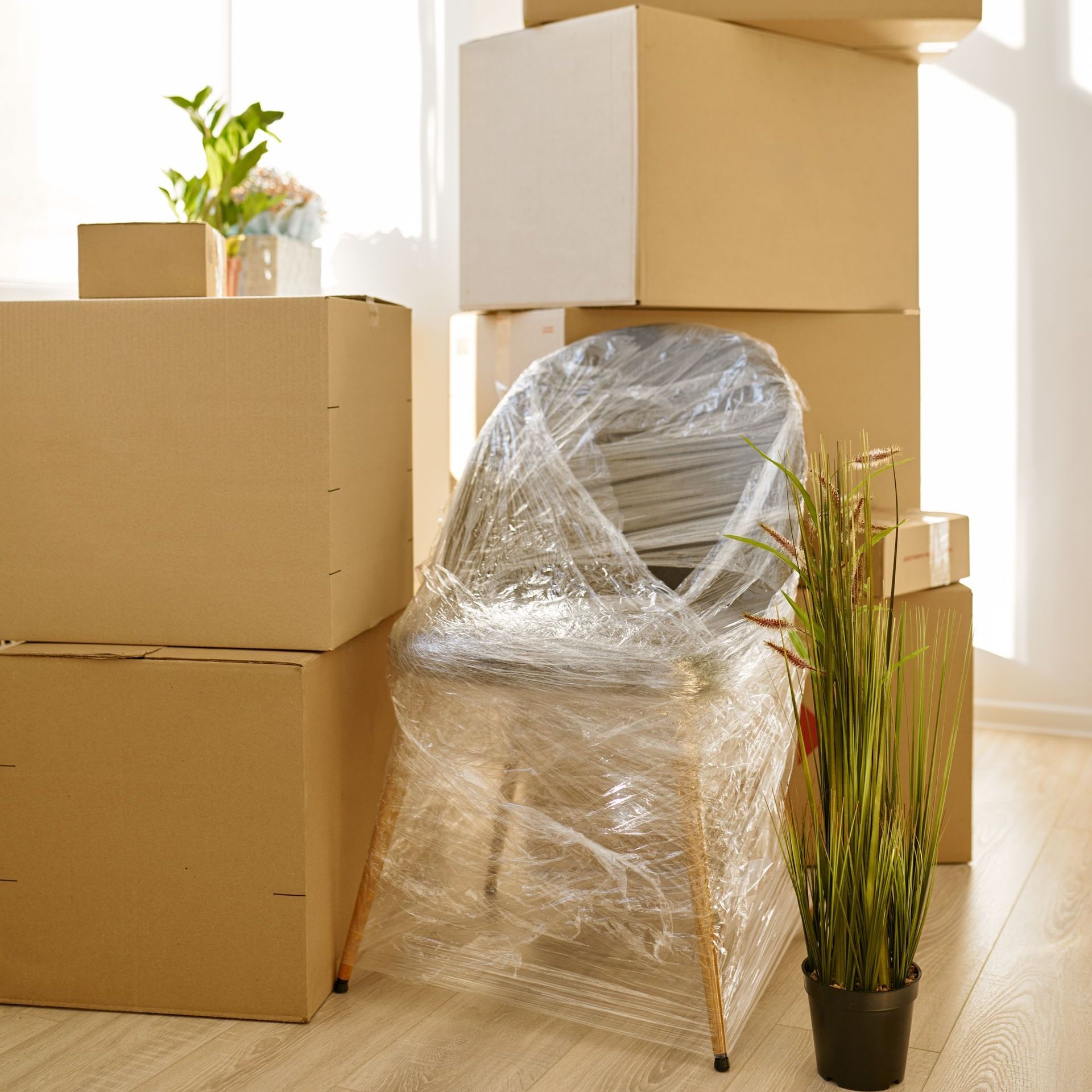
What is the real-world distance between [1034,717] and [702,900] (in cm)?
154

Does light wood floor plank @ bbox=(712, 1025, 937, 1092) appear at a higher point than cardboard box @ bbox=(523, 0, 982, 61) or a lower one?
lower

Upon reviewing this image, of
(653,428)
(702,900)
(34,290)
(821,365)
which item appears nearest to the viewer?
(702,900)

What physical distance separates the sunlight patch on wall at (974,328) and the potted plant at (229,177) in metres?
1.35

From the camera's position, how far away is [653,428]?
1.68 meters

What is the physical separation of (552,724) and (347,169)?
148 centimetres

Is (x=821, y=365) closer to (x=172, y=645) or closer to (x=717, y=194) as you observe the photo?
(x=717, y=194)

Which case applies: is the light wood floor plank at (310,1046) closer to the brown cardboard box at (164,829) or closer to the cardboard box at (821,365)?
the brown cardboard box at (164,829)

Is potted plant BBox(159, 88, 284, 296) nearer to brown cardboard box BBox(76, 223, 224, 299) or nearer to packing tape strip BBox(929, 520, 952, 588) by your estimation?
brown cardboard box BBox(76, 223, 224, 299)

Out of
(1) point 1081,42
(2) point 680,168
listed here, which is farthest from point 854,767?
(1) point 1081,42

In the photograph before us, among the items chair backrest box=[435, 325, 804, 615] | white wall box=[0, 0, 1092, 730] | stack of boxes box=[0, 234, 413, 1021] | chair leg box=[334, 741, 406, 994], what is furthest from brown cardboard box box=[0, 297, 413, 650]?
white wall box=[0, 0, 1092, 730]

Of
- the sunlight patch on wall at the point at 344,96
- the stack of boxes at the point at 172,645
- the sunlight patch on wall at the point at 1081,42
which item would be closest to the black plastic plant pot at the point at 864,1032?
the stack of boxes at the point at 172,645

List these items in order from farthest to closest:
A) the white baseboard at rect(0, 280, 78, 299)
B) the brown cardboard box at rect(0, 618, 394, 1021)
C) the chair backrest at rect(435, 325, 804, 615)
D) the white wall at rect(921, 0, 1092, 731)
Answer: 1. the white wall at rect(921, 0, 1092, 731)
2. the white baseboard at rect(0, 280, 78, 299)
3. the chair backrest at rect(435, 325, 804, 615)
4. the brown cardboard box at rect(0, 618, 394, 1021)

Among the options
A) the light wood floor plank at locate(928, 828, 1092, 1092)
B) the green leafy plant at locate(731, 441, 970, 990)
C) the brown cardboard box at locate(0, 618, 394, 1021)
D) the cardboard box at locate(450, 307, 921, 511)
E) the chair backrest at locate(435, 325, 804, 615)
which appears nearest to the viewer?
the green leafy plant at locate(731, 441, 970, 990)

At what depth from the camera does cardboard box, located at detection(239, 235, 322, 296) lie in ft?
6.74
